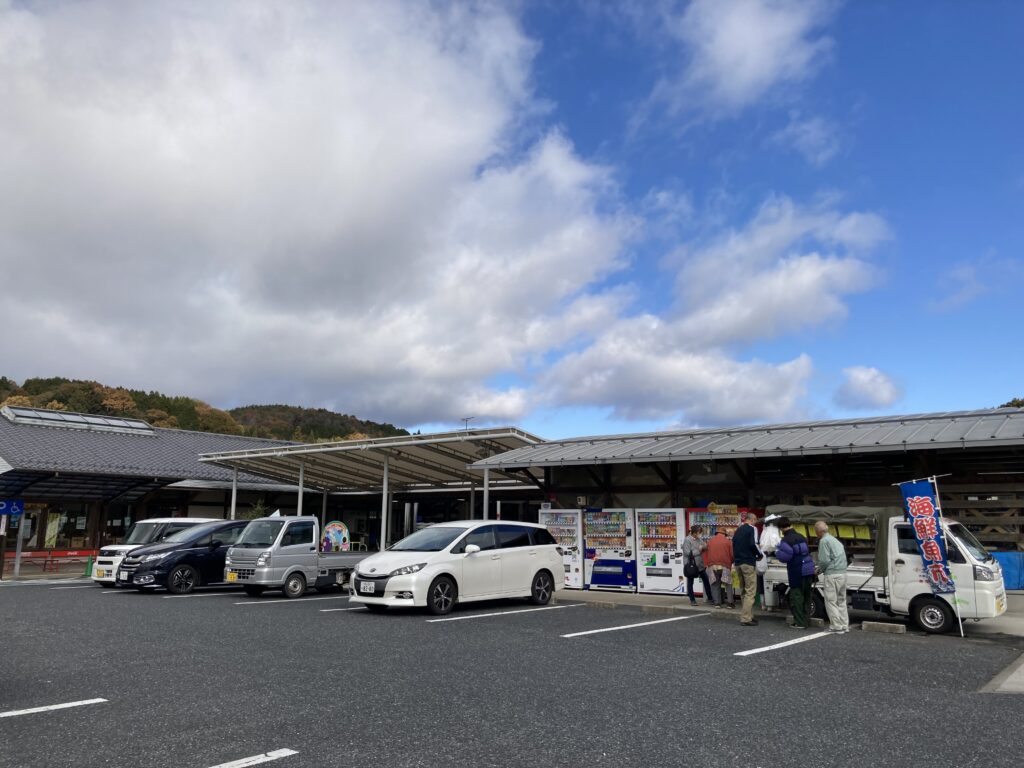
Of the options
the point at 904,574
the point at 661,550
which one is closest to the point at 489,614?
the point at 661,550

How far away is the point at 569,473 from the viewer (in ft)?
56.4

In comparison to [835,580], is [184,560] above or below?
above

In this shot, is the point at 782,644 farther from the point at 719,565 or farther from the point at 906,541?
the point at 719,565

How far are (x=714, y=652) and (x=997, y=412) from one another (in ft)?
26.2

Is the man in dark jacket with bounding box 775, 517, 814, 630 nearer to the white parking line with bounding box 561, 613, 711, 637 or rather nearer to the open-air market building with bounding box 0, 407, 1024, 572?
the white parking line with bounding box 561, 613, 711, 637

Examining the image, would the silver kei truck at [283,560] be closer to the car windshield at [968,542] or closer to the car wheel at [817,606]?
the car wheel at [817,606]

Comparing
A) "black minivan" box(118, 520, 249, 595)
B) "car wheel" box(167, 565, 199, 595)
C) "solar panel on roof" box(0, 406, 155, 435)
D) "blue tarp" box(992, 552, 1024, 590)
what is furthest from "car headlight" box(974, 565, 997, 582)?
"solar panel on roof" box(0, 406, 155, 435)

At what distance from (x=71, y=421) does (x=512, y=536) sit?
2376 centimetres

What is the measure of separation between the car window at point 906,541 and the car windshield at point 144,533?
1549 cm

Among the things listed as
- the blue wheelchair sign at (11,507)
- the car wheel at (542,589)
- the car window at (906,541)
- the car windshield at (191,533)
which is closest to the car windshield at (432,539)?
the car wheel at (542,589)

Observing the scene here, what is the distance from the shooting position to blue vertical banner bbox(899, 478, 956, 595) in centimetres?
1001

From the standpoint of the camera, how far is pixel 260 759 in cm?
450

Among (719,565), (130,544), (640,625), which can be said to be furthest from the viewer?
(130,544)

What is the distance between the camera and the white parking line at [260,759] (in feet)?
14.4
